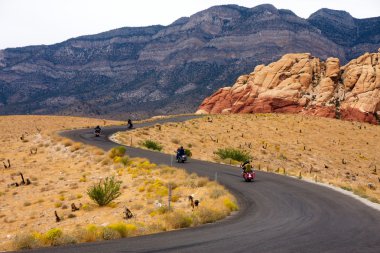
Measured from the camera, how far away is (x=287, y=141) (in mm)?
56062

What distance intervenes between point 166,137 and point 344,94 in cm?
3684

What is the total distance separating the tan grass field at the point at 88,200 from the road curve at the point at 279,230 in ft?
2.77

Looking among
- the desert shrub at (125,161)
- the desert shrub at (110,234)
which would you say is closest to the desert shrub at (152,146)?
the desert shrub at (125,161)

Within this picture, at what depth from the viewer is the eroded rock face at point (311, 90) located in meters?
71.5

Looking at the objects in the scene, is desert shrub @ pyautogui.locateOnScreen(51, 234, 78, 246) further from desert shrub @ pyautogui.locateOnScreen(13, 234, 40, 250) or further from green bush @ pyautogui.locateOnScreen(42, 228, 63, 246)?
desert shrub @ pyautogui.locateOnScreen(13, 234, 40, 250)

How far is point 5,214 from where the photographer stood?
72.9 ft

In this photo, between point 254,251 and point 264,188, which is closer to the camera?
point 254,251

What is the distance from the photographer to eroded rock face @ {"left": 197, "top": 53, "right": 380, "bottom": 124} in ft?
235

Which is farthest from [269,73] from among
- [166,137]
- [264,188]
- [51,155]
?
[264,188]

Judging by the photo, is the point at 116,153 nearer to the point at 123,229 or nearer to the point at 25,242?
the point at 123,229

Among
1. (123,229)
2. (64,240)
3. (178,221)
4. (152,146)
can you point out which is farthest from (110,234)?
(152,146)

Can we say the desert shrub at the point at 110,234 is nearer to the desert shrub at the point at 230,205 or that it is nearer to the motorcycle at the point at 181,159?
the desert shrub at the point at 230,205

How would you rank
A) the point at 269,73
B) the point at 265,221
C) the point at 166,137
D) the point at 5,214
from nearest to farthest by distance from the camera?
1. the point at 265,221
2. the point at 5,214
3. the point at 166,137
4. the point at 269,73

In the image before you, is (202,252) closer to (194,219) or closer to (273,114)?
(194,219)
